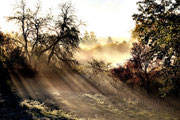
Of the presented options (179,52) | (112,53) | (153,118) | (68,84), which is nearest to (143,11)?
(179,52)

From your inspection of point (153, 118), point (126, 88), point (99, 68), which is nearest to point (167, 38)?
point (153, 118)

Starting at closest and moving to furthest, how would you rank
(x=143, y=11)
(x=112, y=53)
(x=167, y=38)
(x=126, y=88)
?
(x=167, y=38), (x=143, y=11), (x=126, y=88), (x=112, y=53)

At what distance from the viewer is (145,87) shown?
14680mm

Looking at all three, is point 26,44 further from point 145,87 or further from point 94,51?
point 94,51

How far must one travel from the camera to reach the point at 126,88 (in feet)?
55.5

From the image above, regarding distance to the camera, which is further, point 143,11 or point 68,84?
point 68,84

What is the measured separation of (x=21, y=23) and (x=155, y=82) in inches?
657

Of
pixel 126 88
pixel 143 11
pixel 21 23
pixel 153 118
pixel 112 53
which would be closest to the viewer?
pixel 143 11

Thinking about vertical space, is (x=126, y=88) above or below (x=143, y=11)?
below

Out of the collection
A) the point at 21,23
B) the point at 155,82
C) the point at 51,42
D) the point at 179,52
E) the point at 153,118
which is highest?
the point at 21,23

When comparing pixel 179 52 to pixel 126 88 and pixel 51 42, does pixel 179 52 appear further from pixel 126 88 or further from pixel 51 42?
pixel 51 42

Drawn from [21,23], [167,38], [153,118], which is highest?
[21,23]

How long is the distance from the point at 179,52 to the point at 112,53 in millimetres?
63450

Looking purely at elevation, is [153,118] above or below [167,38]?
below
